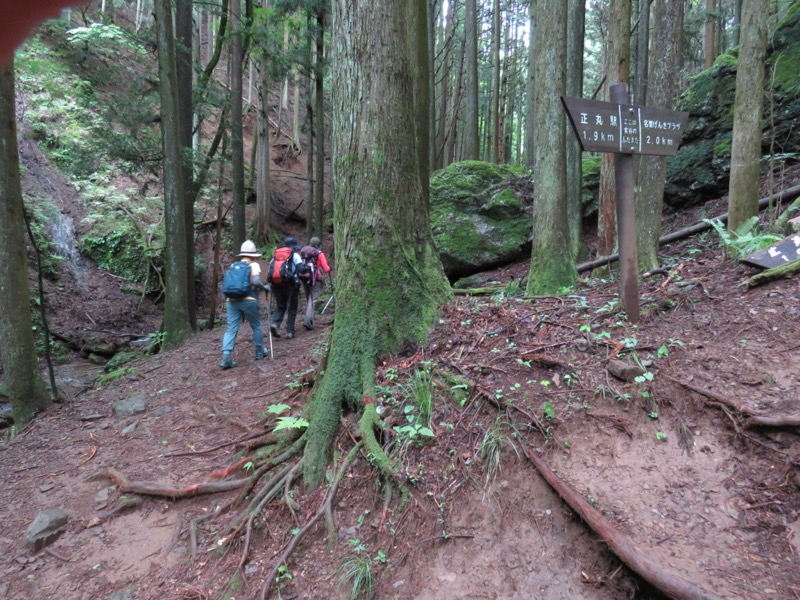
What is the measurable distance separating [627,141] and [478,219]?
7.18 metres

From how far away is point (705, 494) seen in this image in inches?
116

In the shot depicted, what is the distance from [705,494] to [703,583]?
66cm

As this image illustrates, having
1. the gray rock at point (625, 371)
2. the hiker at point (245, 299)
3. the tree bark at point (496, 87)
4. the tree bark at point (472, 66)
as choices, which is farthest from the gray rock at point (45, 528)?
the tree bark at point (496, 87)

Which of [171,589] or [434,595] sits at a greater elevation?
[434,595]

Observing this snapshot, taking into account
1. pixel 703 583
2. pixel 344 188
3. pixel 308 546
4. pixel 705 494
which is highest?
pixel 344 188

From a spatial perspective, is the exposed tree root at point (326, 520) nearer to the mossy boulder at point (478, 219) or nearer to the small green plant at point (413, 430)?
the small green plant at point (413, 430)

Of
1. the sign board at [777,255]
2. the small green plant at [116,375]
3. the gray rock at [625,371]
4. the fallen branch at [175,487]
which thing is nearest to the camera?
the gray rock at [625,371]

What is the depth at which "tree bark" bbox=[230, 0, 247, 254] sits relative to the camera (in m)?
13.2

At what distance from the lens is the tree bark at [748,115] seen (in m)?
6.33

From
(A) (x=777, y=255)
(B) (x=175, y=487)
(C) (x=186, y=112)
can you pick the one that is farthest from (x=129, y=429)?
(C) (x=186, y=112)

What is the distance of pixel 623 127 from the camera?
14.8ft

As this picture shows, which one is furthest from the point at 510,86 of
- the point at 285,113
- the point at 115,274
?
the point at 115,274

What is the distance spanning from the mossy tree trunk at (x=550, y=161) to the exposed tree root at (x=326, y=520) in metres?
4.18

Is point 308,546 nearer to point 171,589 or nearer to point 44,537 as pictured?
point 171,589
